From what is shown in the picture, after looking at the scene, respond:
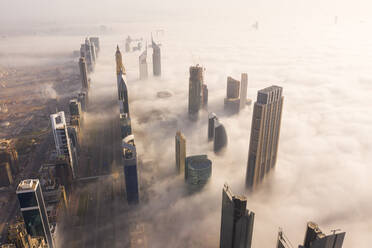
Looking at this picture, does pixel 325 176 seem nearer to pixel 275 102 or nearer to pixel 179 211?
pixel 275 102

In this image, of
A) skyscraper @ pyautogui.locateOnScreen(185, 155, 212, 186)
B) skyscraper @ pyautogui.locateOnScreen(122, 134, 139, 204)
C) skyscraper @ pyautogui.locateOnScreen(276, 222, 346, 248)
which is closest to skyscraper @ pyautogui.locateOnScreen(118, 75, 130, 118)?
skyscraper @ pyautogui.locateOnScreen(122, 134, 139, 204)

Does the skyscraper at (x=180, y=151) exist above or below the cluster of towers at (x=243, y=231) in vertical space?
below

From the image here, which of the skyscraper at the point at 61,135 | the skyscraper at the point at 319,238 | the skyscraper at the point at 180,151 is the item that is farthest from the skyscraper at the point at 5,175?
the skyscraper at the point at 319,238

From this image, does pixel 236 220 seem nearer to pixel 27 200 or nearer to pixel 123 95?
pixel 27 200

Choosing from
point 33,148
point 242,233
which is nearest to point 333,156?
point 242,233

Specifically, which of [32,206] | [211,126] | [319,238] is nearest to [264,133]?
[211,126]

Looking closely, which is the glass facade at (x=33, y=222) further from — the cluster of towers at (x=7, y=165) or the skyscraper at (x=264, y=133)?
the skyscraper at (x=264, y=133)
